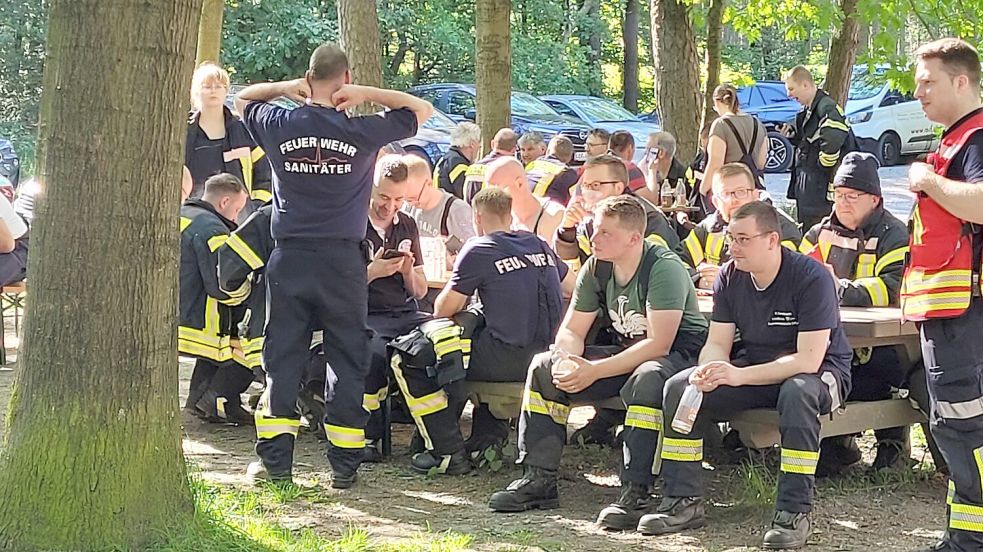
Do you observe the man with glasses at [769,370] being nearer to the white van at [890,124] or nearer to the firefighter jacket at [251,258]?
the firefighter jacket at [251,258]

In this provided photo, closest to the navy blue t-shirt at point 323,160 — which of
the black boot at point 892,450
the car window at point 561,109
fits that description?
the black boot at point 892,450

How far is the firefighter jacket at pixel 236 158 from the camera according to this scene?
8430 mm

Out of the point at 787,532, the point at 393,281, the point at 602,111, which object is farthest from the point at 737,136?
the point at 602,111

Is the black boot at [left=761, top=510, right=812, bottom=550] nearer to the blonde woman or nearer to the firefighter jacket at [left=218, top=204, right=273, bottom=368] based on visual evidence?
the firefighter jacket at [left=218, top=204, right=273, bottom=368]

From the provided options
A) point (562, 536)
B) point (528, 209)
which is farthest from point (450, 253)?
point (562, 536)

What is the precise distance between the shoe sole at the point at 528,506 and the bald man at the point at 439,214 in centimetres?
242

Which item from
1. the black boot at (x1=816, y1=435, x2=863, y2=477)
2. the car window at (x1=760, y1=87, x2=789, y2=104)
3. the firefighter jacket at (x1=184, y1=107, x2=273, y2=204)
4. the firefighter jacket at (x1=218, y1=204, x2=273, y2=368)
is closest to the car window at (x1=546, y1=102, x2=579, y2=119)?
the car window at (x1=760, y1=87, x2=789, y2=104)

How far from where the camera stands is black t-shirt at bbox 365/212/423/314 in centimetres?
696

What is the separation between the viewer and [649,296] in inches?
228

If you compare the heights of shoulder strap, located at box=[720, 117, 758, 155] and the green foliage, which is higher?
the green foliage

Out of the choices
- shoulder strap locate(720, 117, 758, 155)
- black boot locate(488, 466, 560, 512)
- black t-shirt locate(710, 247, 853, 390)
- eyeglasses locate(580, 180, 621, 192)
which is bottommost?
black boot locate(488, 466, 560, 512)

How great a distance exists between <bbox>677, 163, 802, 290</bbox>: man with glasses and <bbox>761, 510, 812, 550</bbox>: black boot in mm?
1864

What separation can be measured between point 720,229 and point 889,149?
18119 millimetres

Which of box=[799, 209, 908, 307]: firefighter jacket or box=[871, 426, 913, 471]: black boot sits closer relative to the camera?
box=[799, 209, 908, 307]: firefighter jacket
